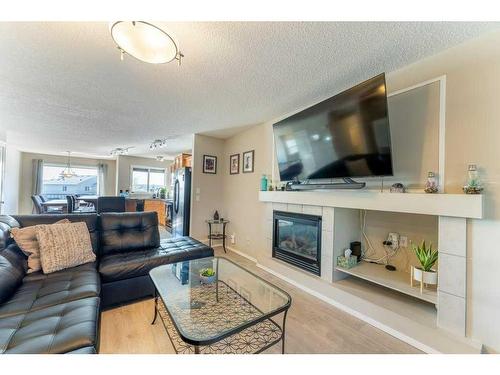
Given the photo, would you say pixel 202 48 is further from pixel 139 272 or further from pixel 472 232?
pixel 472 232

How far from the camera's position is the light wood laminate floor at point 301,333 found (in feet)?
5.04

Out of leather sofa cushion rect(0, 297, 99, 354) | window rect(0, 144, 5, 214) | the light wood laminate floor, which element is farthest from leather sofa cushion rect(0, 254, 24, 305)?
window rect(0, 144, 5, 214)

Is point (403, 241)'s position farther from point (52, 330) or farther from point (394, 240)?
point (52, 330)

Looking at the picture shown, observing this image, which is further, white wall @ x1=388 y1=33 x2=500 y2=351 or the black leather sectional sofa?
white wall @ x1=388 y1=33 x2=500 y2=351

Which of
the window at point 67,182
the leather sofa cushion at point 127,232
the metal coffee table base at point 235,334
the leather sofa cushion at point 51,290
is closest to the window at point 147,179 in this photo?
the window at point 67,182

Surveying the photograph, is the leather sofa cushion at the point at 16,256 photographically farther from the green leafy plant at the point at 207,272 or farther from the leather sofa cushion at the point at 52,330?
the green leafy plant at the point at 207,272

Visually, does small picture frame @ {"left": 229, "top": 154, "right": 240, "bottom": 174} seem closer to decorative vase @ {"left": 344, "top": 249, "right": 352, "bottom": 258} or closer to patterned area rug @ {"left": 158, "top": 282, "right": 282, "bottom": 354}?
decorative vase @ {"left": 344, "top": 249, "right": 352, "bottom": 258}

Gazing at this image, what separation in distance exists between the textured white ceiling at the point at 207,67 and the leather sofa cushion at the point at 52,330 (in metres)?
1.84

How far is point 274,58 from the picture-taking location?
1735mm

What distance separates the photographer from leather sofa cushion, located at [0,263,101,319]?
1.29 m

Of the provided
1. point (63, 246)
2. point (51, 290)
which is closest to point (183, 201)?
point (63, 246)

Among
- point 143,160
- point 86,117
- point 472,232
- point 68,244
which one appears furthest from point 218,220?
point 143,160

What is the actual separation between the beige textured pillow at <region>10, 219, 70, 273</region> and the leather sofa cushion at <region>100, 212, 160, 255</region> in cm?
54

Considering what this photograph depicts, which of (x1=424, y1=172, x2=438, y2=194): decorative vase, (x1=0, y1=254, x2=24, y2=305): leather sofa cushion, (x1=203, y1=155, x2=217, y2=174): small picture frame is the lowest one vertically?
(x1=0, y1=254, x2=24, y2=305): leather sofa cushion
